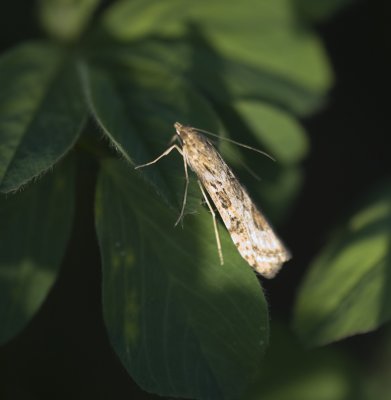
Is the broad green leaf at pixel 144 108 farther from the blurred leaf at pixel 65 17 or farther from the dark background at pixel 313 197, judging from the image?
the dark background at pixel 313 197

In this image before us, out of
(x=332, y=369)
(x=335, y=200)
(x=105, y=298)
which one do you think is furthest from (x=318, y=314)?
(x=335, y=200)

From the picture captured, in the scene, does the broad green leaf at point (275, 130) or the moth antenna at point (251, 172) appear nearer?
the moth antenna at point (251, 172)

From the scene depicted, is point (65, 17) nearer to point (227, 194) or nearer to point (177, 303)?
point (227, 194)

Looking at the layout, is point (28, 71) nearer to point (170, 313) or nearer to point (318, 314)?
point (170, 313)

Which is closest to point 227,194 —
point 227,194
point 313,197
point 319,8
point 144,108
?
point 227,194

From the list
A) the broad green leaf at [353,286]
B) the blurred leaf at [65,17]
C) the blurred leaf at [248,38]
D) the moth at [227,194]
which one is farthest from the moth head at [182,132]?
the blurred leaf at [65,17]

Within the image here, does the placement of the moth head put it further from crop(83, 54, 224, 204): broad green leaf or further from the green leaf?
the green leaf
